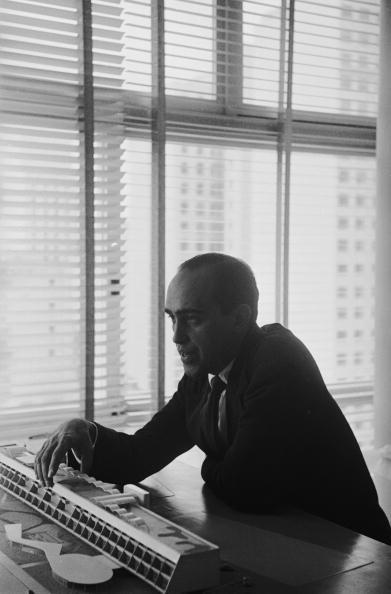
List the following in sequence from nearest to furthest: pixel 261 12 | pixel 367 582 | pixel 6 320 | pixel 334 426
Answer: pixel 367 582
pixel 334 426
pixel 6 320
pixel 261 12

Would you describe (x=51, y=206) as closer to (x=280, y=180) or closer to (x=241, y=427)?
(x=280, y=180)

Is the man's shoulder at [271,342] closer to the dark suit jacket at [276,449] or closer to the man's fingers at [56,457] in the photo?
the dark suit jacket at [276,449]

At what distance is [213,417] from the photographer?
1.97m

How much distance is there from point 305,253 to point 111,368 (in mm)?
1048

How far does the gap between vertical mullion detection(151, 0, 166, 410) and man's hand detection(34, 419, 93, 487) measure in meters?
1.06

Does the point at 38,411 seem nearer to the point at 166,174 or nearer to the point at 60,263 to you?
the point at 60,263

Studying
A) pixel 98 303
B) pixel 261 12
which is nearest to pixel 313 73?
pixel 261 12

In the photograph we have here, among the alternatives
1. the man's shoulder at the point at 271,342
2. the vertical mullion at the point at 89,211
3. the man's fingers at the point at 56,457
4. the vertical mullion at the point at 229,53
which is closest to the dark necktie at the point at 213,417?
the man's shoulder at the point at 271,342

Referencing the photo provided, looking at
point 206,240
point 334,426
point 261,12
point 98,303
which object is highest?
point 261,12

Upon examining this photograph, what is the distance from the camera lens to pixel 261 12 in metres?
3.23

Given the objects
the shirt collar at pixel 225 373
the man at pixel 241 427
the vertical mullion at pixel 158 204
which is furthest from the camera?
the vertical mullion at pixel 158 204

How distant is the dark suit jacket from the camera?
5.54 feet

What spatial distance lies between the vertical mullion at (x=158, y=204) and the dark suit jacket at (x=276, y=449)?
98cm

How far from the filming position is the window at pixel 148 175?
2.84 metres
